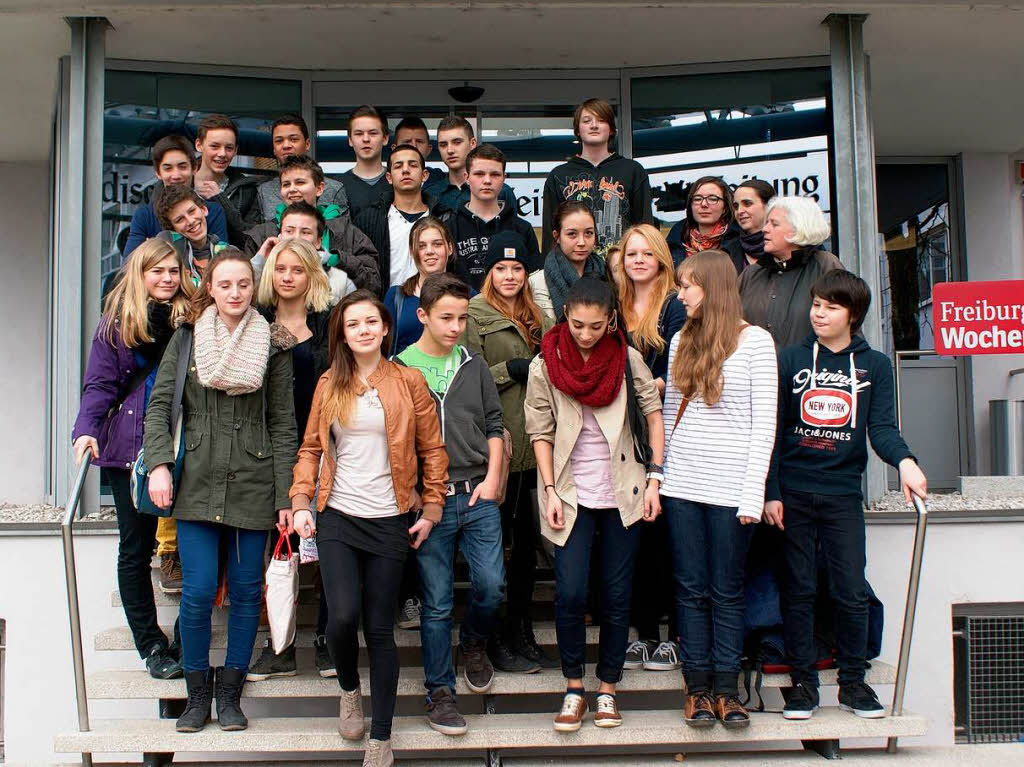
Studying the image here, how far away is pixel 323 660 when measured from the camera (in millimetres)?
4328

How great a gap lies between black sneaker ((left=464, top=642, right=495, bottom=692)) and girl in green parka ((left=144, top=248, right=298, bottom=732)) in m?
0.89

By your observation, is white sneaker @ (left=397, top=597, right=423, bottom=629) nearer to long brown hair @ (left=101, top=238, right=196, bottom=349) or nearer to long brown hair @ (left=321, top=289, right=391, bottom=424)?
long brown hair @ (left=321, top=289, right=391, bottom=424)

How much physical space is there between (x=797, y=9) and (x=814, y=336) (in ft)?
8.78

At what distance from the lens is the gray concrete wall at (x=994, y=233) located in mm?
8594

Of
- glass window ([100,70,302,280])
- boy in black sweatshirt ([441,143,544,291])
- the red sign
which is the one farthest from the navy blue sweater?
the red sign

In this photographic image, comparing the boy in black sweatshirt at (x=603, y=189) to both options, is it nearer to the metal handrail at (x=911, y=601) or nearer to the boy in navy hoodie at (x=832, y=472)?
the boy in navy hoodie at (x=832, y=472)

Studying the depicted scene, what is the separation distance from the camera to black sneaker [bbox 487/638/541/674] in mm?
4348

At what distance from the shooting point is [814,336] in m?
4.25

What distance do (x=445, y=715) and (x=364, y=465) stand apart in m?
1.06

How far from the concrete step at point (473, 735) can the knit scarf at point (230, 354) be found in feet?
4.57

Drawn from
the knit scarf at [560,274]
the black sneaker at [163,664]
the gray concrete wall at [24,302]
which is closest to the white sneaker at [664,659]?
the knit scarf at [560,274]

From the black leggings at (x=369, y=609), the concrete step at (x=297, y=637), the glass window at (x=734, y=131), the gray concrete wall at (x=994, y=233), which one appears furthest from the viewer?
the gray concrete wall at (x=994, y=233)

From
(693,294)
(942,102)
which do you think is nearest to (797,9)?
(942,102)

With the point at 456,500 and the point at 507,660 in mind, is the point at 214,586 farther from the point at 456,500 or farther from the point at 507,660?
the point at 507,660
